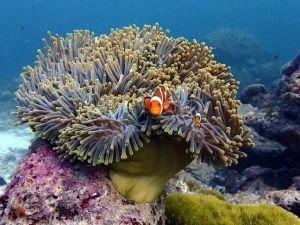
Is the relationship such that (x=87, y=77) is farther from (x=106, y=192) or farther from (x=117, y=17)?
(x=117, y=17)

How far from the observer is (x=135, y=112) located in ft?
8.34

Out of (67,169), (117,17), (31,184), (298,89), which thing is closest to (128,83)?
(67,169)

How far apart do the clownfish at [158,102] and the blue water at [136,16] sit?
6514 centimetres

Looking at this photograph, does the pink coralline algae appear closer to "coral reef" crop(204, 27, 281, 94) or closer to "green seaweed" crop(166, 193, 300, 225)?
"green seaweed" crop(166, 193, 300, 225)

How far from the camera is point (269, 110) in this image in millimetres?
6965

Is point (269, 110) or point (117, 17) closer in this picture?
point (269, 110)

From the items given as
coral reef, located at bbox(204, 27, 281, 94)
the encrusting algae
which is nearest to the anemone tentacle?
the encrusting algae

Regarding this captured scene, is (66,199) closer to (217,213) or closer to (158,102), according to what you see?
(158,102)

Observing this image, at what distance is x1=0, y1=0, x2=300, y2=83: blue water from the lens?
7669 cm

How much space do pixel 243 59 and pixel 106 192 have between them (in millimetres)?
22854

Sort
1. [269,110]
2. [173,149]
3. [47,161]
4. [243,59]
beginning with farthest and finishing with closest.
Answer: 1. [243,59]
2. [269,110]
3. [47,161]
4. [173,149]

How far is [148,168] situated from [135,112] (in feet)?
1.66

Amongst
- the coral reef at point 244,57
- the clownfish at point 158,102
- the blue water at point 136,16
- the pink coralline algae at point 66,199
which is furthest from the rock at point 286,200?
the blue water at point 136,16

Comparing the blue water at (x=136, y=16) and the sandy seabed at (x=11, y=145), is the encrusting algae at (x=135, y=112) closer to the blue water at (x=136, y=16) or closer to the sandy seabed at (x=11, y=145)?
the sandy seabed at (x=11, y=145)
